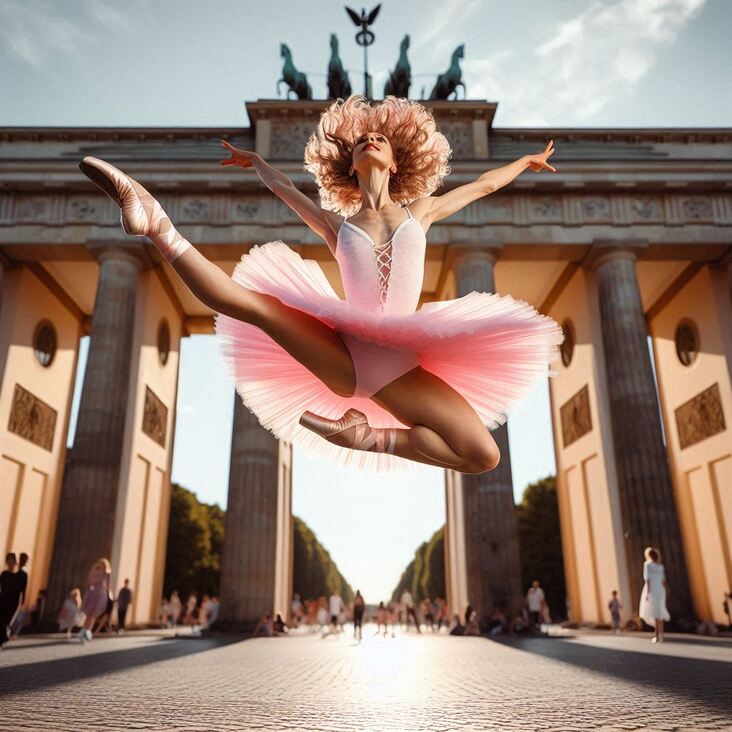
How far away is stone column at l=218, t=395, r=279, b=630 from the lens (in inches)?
782

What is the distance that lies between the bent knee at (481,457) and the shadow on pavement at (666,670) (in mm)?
3282

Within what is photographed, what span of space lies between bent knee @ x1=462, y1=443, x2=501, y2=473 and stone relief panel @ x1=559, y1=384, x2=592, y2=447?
2313cm

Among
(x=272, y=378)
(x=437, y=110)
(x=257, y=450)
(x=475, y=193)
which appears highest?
(x=437, y=110)

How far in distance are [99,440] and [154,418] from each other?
5117 mm

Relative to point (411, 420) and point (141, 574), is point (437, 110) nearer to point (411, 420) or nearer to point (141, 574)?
point (141, 574)

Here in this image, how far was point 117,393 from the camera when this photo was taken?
21734 mm

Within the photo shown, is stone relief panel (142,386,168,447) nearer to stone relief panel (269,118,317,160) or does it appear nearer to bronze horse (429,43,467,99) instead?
stone relief panel (269,118,317,160)

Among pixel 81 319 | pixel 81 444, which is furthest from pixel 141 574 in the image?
pixel 81 319

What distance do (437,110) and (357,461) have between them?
24.4 meters

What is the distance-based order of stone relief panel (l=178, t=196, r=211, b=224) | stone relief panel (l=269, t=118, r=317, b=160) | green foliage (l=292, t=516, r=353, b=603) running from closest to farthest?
stone relief panel (l=178, t=196, r=211, b=224), stone relief panel (l=269, t=118, r=317, b=160), green foliage (l=292, t=516, r=353, b=603)

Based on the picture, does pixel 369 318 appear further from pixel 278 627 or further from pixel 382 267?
pixel 278 627

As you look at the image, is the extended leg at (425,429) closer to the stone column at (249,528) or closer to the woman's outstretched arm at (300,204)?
the woman's outstretched arm at (300,204)

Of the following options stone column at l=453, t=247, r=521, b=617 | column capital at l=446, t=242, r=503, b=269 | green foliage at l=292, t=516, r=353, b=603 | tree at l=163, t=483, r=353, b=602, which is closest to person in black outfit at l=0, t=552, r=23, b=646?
stone column at l=453, t=247, r=521, b=617

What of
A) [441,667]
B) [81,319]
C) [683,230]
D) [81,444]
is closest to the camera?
[441,667]
